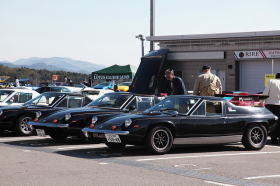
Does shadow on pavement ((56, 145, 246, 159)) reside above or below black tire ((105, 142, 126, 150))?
below

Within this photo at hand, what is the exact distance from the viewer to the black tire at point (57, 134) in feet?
43.2

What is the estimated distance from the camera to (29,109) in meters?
15.5

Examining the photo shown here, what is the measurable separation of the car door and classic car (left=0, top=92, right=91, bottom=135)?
4.63m

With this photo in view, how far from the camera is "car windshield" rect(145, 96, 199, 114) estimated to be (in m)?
11.6

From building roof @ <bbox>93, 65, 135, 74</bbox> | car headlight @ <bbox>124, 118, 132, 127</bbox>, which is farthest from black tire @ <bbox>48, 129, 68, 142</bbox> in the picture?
building roof @ <bbox>93, 65, 135, 74</bbox>

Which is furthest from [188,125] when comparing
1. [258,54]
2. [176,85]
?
[258,54]

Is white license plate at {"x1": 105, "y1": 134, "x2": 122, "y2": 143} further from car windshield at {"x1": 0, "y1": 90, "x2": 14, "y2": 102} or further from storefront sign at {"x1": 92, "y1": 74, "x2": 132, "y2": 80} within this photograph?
storefront sign at {"x1": 92, "y1": 74, "x2": 132, "y2": 80}

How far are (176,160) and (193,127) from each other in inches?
54.6

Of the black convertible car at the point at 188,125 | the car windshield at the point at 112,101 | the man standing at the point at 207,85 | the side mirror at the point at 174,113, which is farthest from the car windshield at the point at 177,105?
the man standing at the point at 207,85

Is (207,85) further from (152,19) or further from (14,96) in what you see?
(152,19)

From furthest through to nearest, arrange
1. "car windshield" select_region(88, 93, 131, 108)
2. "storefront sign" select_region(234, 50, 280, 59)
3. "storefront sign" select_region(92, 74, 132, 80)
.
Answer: "storefront sign" select_region(92, 74, 132, 80) → "storefront sign" select_region(234, 50, 280, 59) → "car windshield" select_region(88, 93, 131, 108)

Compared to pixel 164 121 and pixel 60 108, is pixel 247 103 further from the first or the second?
pixel 60 108

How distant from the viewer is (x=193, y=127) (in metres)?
11.4

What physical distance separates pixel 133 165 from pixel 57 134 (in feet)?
15.3
